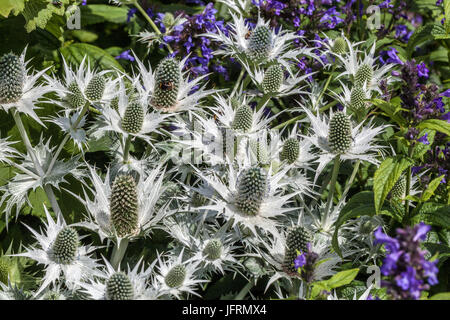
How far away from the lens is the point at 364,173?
308 cm

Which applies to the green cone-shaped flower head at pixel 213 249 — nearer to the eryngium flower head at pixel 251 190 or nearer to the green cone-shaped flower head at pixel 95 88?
the eryngium flower head at pixel 251 190

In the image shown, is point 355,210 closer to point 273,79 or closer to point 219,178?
point 219,178

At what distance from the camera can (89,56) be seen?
317 centimetres

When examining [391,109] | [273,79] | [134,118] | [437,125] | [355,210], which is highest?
[273,79]

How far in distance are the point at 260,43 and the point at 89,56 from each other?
3.68 ft

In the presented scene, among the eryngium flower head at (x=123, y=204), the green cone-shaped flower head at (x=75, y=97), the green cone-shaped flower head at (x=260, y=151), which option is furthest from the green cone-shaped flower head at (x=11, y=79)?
the green cone-shaped flower head at (x=260, y=151)

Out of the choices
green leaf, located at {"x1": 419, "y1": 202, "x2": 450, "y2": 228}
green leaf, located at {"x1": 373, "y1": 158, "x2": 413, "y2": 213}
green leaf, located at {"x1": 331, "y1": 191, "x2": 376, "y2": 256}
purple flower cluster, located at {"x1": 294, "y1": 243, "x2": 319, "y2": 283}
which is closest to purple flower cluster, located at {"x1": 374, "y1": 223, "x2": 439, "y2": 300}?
purple flower cluster, located at {"x1": 294, "y1": 243, "x2": 319, "y2": 283}

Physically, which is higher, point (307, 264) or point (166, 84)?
point (166, 84)

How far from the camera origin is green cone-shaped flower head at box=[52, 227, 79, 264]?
1970mm

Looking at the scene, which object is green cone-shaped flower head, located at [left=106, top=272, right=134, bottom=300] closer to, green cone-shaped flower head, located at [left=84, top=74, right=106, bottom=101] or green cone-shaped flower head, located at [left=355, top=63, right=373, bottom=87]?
green cone-shaped flower head, located at [left=84, top=74, right=106, bottom=101]

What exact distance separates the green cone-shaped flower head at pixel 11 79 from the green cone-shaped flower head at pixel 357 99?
5.12 ft

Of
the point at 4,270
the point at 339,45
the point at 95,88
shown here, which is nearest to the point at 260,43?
the point at 339,45
